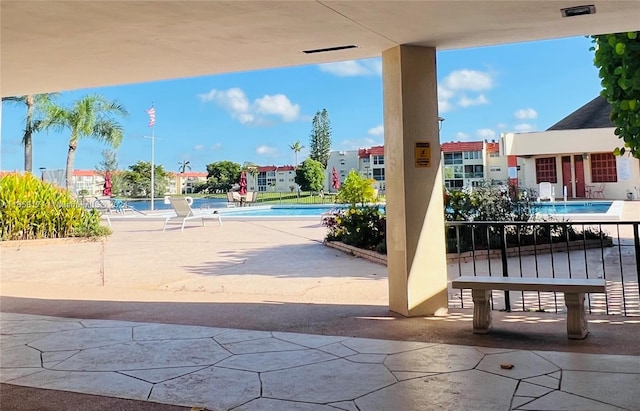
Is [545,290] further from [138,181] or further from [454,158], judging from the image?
[138,181]

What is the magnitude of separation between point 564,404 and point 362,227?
258 inches

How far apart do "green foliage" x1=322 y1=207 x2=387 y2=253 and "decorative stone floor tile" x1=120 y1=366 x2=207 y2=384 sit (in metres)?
5.42

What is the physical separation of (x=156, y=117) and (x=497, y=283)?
28.8 m

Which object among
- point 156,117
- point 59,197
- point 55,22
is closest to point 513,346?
point 55,22

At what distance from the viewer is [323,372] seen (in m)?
3.04

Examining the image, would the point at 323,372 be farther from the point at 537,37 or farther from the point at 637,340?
the point at 537,37

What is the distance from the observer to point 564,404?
2.44 metres

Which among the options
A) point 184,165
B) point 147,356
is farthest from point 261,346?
point 184,165

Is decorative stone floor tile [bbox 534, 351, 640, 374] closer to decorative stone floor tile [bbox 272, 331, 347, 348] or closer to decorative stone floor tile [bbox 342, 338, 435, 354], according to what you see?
decorative stone floor tile [bbox 342, 338, 435, 354]

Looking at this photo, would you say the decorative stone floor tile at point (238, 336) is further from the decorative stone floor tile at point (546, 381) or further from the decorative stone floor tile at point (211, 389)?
the decorative stone floor tile at point (546, 381)

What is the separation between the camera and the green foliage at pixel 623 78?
386cm

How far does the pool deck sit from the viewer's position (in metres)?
2.64

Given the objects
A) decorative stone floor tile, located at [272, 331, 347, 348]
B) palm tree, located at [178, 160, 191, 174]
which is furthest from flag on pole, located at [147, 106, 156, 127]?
palm tree, located at [178, 160, 191, 174]

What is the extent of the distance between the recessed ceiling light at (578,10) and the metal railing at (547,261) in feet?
6.33
